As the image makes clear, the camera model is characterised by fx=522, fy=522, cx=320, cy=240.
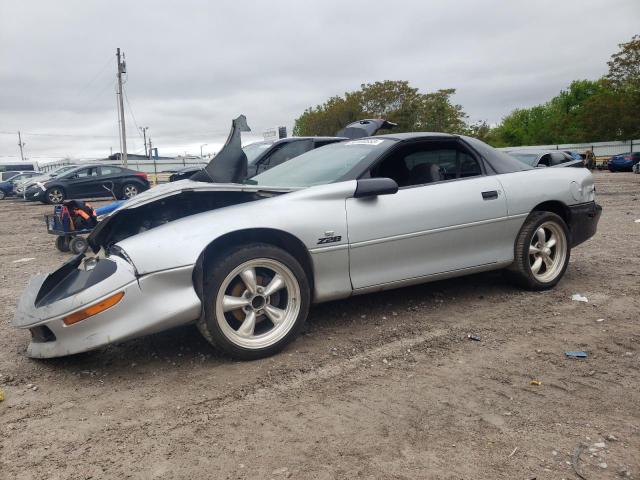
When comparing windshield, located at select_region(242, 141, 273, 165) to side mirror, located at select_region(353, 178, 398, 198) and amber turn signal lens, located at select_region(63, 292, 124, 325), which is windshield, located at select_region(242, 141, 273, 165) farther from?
amber turn signal lens, located at select_region(63, 292, 124, 325)

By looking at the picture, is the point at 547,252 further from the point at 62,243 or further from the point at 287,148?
the point at 62,243

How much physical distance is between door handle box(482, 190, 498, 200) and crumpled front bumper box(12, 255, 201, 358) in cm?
230

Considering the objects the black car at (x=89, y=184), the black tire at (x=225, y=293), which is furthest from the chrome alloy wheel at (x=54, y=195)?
the black tire at (x=225, y=293)

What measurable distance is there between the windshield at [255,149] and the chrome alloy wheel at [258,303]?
6258mm

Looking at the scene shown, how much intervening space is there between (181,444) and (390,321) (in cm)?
191

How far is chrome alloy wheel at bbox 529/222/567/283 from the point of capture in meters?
4.32

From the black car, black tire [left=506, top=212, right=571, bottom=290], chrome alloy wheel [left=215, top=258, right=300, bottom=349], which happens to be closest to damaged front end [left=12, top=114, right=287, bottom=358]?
chrome alloy wheel [left=215, top=258, right=300, bottom=349]

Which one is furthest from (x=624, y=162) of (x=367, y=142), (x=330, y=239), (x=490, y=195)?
(x=330, y=239)

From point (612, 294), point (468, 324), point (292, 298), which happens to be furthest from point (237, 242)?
point (612, 294)

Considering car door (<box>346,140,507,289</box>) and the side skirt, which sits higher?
car door (<box>346,140,507,289</box>)

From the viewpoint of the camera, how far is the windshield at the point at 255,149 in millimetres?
9498

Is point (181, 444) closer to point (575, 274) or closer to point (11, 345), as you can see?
point (11, 345)

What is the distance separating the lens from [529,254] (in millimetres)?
4297

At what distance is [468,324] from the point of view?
3.71 meters
